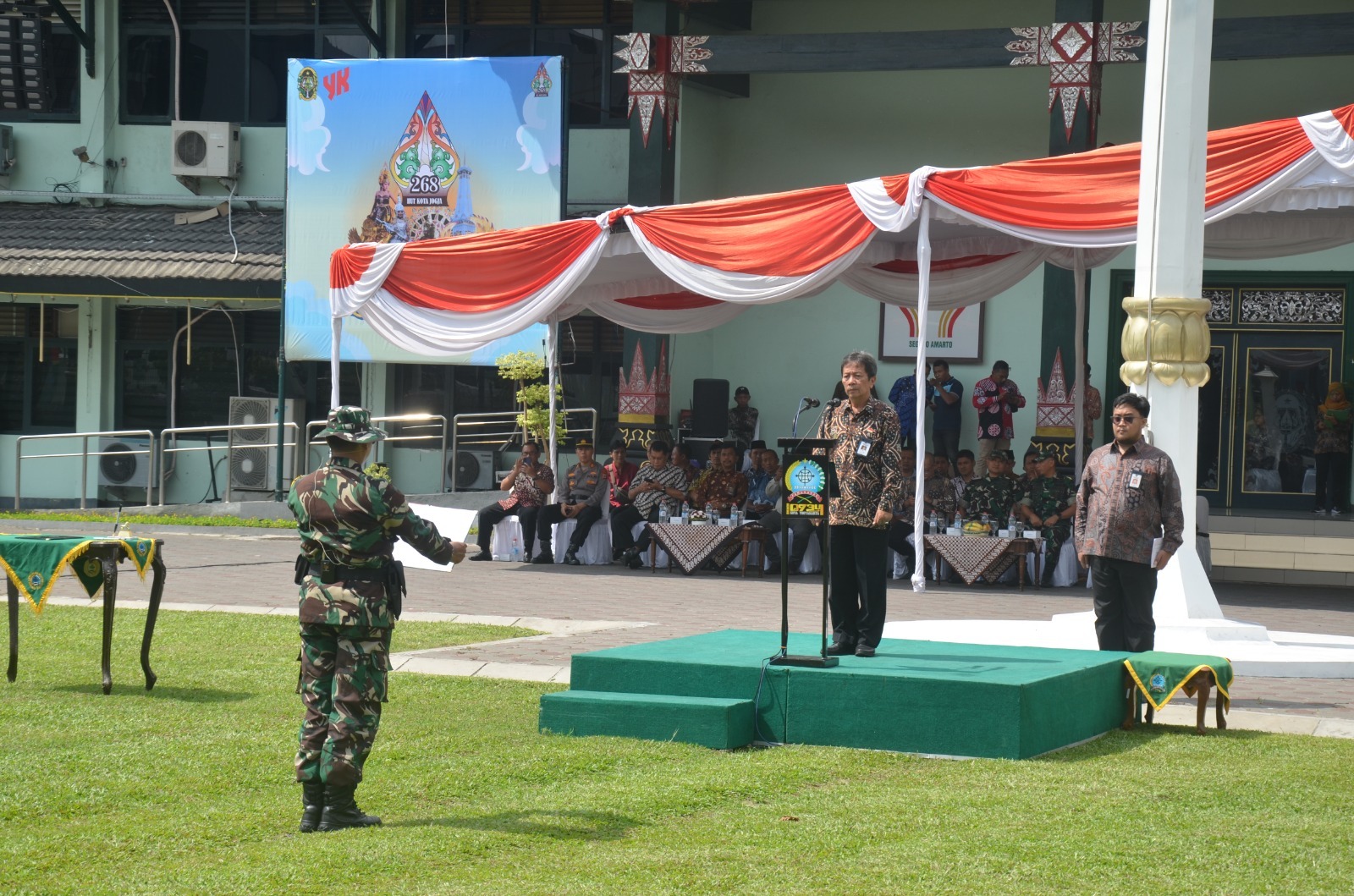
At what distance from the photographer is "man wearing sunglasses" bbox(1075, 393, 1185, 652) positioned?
8.98 metres

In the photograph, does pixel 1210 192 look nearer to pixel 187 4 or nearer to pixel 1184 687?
pixel 1184 687

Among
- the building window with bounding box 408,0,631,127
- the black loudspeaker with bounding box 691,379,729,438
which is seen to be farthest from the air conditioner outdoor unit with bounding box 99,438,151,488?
the black loudspeaker with bounding box 691,379,729,438

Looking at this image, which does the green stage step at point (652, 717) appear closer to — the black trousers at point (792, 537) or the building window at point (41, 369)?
the black trousers at point (792, 537)

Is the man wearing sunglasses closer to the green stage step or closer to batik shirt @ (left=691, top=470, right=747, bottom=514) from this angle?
the green stage step

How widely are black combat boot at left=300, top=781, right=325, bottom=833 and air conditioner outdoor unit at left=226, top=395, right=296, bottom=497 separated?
16726mm

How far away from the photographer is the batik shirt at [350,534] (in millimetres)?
6062

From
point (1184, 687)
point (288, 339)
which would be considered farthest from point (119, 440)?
point (1184, 687)

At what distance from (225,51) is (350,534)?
20595 millimetres

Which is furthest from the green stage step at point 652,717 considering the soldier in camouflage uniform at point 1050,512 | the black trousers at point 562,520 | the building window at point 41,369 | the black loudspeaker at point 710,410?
the building window at point 41,369

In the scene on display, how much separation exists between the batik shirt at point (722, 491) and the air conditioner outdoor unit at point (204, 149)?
34.8 ft

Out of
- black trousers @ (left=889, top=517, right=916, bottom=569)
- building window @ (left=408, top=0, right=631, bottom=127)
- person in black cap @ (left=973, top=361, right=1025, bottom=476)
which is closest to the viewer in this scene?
black trousers @ (left=889, top=517, right=916, bottom=569)

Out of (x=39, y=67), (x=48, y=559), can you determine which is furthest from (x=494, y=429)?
(x=48, y=559)

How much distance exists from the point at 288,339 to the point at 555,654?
1216cm

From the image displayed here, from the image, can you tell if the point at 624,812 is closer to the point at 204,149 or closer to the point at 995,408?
the point at 995,408
